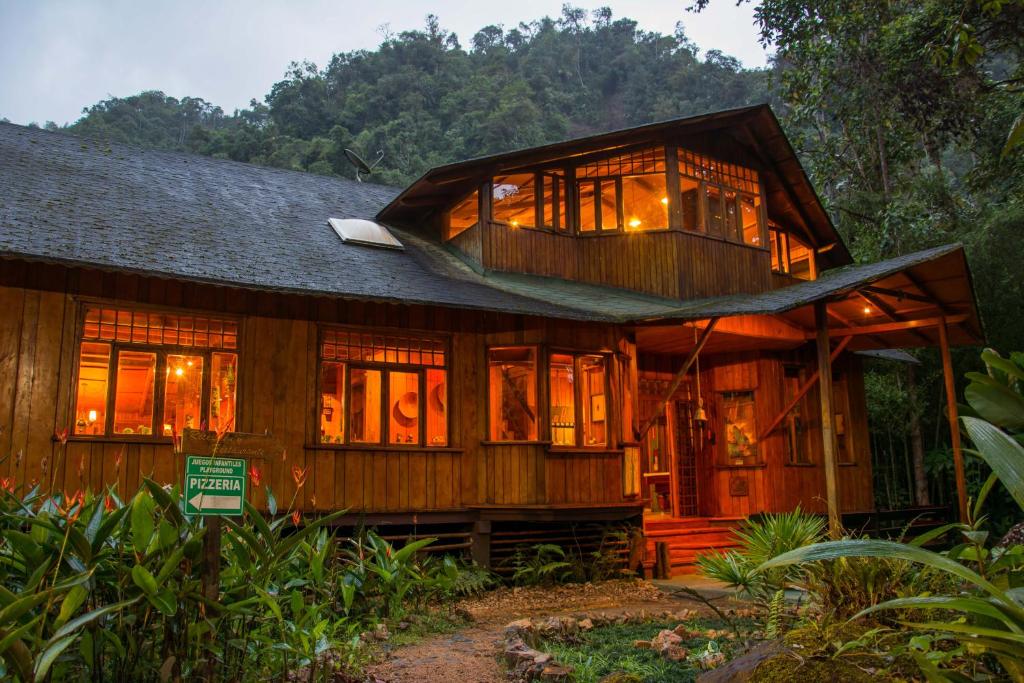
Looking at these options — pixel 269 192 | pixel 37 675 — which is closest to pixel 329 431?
pixel 269 192

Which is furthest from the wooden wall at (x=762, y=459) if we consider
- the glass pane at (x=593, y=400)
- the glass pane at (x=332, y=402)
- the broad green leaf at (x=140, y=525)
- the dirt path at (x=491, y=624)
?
the broad green leaf at (x=140, y=525)

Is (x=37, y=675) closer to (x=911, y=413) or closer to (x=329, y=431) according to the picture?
(x=329, y=431)

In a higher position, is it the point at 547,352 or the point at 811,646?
the point at 547,352

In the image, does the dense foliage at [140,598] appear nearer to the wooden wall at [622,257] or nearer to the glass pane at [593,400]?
the glass pane at [593,400]

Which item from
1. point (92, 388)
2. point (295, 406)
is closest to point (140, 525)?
point (92, 388)

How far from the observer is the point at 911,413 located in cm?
1808

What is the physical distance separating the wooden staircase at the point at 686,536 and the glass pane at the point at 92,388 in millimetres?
7575

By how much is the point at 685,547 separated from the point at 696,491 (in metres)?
1.96

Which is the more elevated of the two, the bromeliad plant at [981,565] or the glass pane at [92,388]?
the glass pane at [92,388]

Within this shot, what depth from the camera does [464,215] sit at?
14.0 m

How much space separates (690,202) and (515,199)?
3.00m

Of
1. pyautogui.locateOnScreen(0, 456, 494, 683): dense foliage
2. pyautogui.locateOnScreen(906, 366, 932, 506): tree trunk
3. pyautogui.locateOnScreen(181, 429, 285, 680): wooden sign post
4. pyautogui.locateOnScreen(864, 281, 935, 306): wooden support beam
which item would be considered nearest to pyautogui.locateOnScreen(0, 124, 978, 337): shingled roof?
pyautogui.locateOnScreen(864, 281, 935, 306): wooden support beam

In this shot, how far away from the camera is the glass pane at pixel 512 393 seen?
11469mm

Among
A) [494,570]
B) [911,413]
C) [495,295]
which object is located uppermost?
[495,295]
